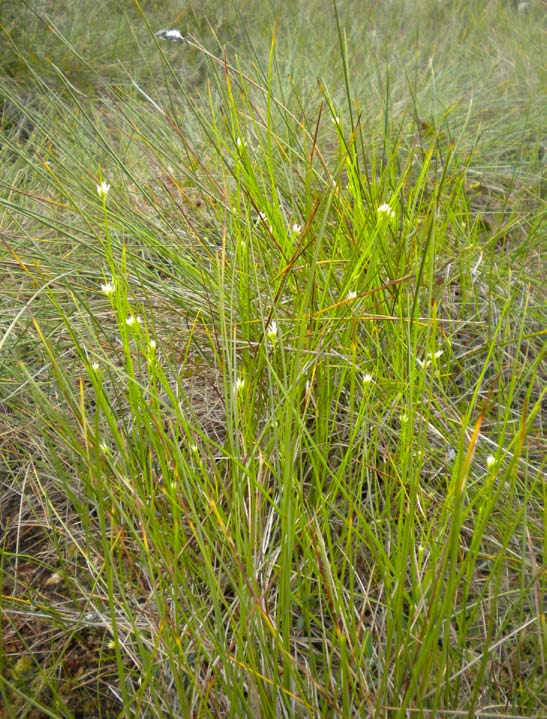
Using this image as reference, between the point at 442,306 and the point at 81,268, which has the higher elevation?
the point at 81,268

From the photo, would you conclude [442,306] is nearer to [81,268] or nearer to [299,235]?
[299,235]

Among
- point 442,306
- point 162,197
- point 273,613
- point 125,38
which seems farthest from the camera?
point 125,38

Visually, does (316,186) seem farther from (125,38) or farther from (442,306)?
(125,38)

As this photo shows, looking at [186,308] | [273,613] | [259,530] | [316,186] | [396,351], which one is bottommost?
[273,613]

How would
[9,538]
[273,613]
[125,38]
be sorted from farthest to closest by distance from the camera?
[125,38]
[9,538]
[273,613]

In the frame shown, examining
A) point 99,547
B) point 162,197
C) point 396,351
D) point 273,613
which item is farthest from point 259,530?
point 162,197

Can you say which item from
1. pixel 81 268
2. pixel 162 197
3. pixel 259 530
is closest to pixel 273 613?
pixel 259 530

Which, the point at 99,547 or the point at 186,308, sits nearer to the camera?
the point at 99,547
